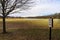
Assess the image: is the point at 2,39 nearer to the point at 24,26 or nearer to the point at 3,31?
the point at 3,31

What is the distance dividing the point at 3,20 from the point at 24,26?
2.24 metres

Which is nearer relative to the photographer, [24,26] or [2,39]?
[2,39]

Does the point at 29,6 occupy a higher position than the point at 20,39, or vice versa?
the point at 29,6

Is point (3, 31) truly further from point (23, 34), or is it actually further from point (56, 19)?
point (56, 19)

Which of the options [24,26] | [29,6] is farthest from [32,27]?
[29,6]

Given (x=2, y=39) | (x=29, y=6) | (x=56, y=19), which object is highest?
(x=29, y=6)

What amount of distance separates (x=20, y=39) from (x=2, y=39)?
1.50 metres

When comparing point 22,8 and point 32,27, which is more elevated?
point 22,8

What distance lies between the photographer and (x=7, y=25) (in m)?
19.4

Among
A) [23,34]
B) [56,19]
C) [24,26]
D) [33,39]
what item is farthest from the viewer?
[24,26]

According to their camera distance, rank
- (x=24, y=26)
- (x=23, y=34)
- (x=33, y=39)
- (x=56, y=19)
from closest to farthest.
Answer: (x=33, y=39) → (x=23, y=34) → (x=56, y=19) → (x=24, y=26)

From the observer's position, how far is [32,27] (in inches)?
737

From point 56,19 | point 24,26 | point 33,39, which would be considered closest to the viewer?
point 33,39

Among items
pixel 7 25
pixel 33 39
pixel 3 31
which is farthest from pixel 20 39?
pixel 7 25
